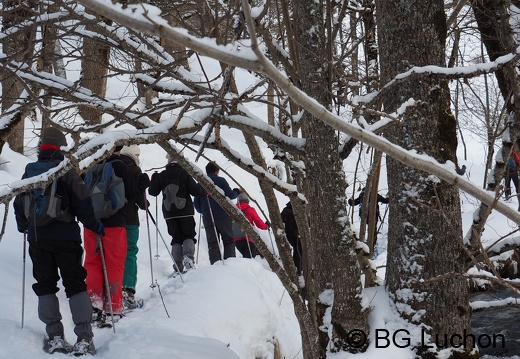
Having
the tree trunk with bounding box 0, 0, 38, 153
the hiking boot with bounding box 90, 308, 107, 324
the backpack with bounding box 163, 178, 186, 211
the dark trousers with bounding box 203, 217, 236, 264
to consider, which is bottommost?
the hiking boot with bounding box 90, 308, 107, 324

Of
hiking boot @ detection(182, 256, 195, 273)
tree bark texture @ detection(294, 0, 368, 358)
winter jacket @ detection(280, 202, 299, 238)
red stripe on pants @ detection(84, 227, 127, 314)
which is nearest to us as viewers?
tree bark texture @ detection(294, 0, 368, 358)

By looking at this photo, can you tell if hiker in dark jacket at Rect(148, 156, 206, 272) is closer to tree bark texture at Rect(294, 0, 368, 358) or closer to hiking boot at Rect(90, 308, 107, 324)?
hiking boot at Rect(90, 308, 107, 324)

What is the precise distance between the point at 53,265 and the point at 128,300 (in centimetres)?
171

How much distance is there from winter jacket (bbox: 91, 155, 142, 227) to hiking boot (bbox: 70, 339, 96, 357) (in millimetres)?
1585

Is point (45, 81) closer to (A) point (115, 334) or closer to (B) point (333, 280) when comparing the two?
(B) point (333, 280)

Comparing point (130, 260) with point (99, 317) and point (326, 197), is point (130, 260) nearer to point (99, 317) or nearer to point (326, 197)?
point (99, 317)

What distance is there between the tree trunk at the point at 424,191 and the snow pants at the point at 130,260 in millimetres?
4247

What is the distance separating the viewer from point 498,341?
6.99 m

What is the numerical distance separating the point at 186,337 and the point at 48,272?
4.53ft

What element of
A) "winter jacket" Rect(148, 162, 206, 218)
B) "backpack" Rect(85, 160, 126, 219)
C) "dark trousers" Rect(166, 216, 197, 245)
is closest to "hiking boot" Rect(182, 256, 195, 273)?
"dark trousers" Rect(166, 216, 197, 245)

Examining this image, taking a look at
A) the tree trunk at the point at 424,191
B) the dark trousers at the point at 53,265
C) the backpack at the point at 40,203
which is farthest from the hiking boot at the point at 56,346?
the tree trunk at the point at 424,191

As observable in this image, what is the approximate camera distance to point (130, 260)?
7320 mm

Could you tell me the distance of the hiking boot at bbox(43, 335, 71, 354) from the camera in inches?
207

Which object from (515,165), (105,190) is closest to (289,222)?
(105,190)
